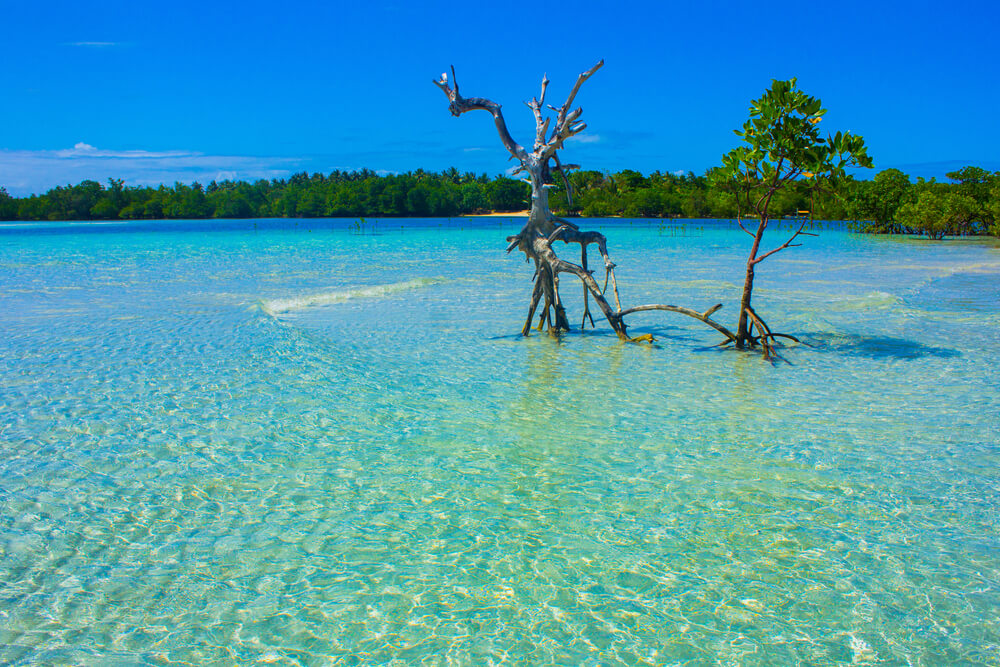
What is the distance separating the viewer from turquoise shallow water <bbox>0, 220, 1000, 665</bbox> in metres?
4.28

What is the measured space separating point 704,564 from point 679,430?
3.02 m

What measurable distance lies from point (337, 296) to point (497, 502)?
16079 mm

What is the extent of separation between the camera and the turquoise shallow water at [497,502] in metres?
4.28

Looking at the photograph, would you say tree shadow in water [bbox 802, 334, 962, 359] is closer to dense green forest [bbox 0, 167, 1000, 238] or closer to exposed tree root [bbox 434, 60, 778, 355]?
exposed tree root [bbox 434, 60, 778, 355]

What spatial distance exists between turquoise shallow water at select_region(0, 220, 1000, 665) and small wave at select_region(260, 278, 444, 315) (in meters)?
5.25

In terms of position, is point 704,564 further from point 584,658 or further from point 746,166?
point 746,166

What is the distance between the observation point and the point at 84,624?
433 centimetres

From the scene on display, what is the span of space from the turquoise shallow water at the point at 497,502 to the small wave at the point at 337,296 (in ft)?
17.2

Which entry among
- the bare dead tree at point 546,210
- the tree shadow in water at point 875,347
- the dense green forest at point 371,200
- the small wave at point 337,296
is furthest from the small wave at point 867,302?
the dense green forest at point 371,200

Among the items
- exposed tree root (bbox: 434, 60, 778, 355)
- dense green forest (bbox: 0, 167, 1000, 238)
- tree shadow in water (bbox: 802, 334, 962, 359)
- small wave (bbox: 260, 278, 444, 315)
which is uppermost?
dense green forest (bbox: 0, 167, 1000, 238)

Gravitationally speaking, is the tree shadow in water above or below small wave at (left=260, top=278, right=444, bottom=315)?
below

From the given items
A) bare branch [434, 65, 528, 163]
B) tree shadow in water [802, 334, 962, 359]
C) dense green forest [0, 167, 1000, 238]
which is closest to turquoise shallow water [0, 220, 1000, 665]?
tree shadow in water [802, 334, 962, 359]

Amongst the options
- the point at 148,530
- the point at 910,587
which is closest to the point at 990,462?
the point at 910,587

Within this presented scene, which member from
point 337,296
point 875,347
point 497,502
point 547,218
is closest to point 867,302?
point 875,347
